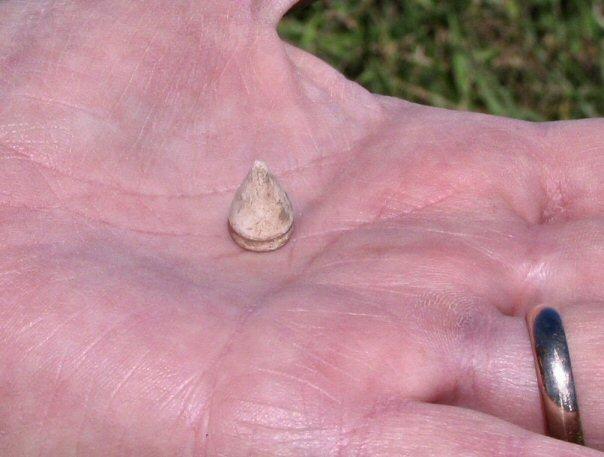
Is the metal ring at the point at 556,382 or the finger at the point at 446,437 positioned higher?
the finger at the point at 446,437

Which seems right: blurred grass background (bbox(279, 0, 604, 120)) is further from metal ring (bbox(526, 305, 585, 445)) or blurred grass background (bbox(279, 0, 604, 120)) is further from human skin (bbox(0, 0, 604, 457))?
metal ring (bbox(526, 305, 585, 445))

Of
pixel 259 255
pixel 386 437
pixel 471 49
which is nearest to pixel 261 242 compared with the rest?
pixel 259 255

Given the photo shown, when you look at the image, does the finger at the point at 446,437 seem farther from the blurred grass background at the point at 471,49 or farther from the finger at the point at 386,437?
the blurred grass background at the point at 471,49

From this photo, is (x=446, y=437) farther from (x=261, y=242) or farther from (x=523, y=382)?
(x=261, y=242)

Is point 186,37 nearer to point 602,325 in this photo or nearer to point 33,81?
point 33,81

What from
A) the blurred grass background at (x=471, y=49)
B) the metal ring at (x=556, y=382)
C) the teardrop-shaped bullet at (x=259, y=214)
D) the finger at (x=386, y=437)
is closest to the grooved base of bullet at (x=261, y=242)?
the teardrop-shaped bullet at (x=259, y=214)

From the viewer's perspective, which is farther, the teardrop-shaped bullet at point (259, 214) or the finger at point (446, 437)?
the teardrop-shaped bullet at point (259, 214)
